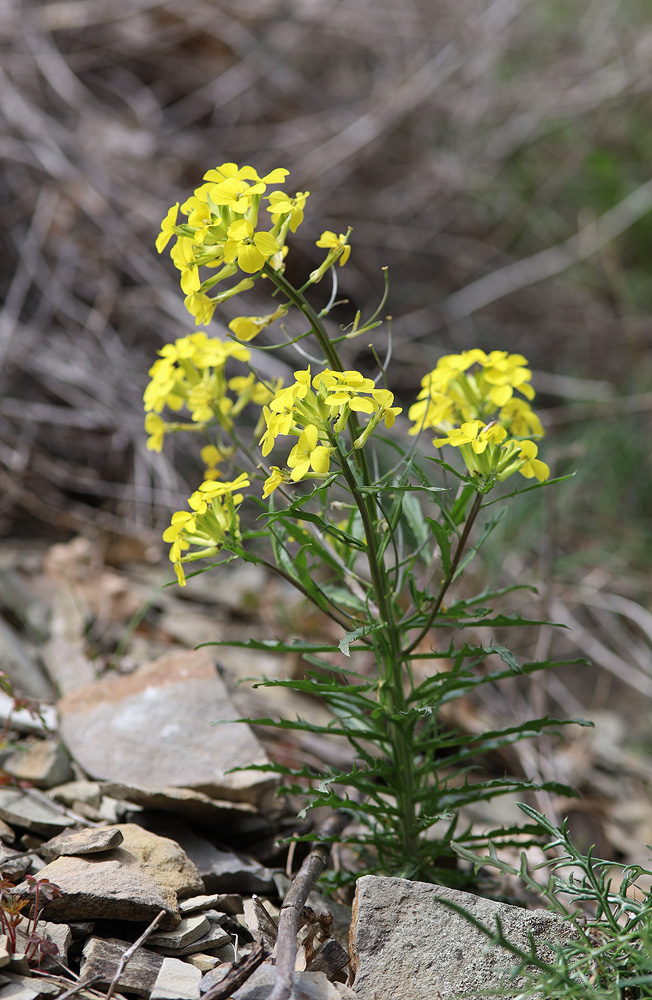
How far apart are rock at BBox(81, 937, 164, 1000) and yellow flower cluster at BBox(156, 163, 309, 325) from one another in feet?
3.31

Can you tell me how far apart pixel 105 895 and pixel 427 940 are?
52cm

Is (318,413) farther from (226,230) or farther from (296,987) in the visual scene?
(296,987)

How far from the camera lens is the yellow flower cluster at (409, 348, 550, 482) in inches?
48.5

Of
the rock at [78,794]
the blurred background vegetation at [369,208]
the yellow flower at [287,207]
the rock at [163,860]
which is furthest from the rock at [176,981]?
the blurred background vegetation at [369,208]

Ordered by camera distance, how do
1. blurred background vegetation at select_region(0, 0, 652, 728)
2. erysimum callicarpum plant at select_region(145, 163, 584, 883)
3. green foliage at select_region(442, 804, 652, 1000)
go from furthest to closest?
blurred background vegetation at select_region(0, 0, 652, 728) < erysimum callicarpum plant at select_region(145, 163, 584, 883) < green foliage at select_region(442, 804, 652, 1000)

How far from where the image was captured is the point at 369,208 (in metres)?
4.14

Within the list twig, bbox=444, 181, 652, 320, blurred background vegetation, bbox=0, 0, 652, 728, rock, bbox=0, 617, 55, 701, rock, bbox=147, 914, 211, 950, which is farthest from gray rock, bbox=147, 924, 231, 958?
twig, bbox=444, 181, 652, 320

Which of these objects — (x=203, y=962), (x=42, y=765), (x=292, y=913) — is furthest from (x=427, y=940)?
(x=42, y=765)

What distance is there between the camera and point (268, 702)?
7.56 feet

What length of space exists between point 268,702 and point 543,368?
114 inches

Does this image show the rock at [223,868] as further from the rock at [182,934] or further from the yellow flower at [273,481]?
the yellow flower at [273,481]

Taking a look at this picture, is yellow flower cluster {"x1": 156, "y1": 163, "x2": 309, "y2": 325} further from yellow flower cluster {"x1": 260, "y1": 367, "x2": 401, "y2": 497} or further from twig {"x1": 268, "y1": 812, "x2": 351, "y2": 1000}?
twig {"x1": 268, "y1": 812, "x2": 351, "y2": 1000}

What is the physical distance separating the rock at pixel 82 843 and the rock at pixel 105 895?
0.16 feet

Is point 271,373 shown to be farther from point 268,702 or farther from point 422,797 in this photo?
point 422,797
